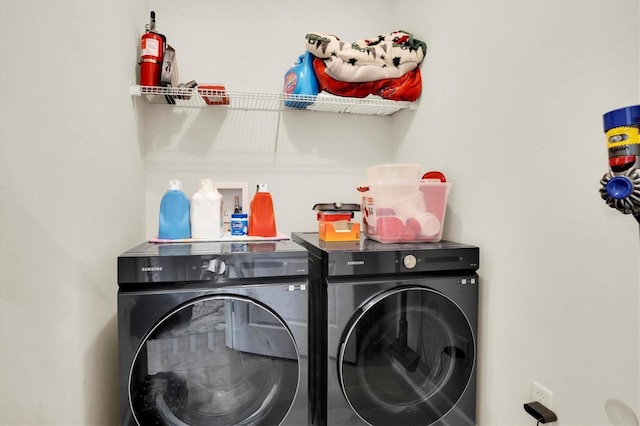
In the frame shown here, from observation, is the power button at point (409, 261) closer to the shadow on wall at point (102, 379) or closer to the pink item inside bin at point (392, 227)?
the pink item inside bin at point (392, 227)

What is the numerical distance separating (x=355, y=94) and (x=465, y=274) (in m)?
1.17

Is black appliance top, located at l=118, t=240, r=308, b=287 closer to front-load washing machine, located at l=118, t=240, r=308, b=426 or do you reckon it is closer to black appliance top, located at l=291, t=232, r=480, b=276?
front-load washing machine, located at l=118, t=240, r=308, b=426

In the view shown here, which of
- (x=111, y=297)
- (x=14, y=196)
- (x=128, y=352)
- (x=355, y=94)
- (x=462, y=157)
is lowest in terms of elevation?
(x=128, y=352)

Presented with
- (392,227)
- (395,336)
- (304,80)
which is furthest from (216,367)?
(304,80)

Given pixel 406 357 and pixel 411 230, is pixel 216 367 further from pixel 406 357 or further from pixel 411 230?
pixel 411 230

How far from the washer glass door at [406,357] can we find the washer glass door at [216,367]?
247mm

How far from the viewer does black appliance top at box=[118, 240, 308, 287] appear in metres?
1.17

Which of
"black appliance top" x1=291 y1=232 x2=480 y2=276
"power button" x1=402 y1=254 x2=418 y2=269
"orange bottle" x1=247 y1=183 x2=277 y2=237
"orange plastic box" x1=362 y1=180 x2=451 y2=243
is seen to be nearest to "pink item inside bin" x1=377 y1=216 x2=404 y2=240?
"orange plastic box" x1=362 y1=180 x2=451 y2=243

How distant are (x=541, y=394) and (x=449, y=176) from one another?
38.9 inches

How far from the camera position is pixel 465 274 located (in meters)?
1.46

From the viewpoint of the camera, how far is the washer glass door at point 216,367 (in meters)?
1.16

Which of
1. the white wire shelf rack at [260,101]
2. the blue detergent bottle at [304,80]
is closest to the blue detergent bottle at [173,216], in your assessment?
the white wire shelf rack at [260,101]

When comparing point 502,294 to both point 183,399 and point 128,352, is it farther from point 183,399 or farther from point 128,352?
point 128,352

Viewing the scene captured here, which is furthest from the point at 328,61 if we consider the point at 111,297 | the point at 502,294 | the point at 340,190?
the point at 111,297
